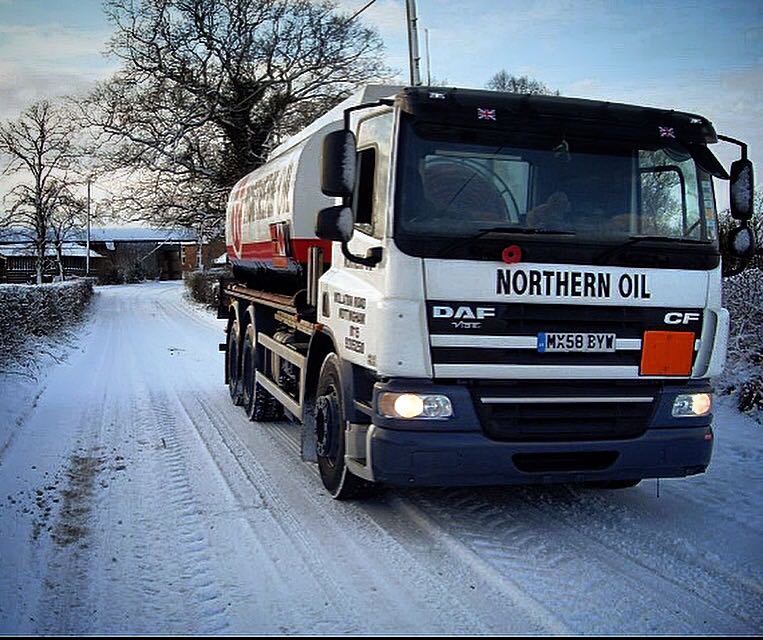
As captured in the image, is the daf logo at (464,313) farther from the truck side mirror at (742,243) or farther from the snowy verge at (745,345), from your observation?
the snowy verge at (745,345)

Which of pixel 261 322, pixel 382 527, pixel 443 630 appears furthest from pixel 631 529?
pixel 261 322

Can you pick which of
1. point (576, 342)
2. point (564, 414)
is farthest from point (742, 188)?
point (564, 414)

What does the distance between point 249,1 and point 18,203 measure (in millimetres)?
25307

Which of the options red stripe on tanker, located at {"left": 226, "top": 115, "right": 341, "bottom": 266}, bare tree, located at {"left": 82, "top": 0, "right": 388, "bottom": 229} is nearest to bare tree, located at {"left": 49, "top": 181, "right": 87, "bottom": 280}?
bare tree, located at {"left": 82, "top": 0, "right": 388, "bottom": 229}

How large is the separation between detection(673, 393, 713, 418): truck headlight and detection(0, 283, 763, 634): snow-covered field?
78cm

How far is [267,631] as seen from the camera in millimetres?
3967

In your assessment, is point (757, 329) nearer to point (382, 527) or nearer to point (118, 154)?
point (382, 527)

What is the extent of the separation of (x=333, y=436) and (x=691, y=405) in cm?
249

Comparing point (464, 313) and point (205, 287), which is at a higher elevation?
point (464, 313)

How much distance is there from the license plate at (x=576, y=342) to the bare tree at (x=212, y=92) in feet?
76.1

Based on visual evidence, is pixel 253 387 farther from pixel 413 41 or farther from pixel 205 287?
pixel 205 287

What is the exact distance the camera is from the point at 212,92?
27969mm

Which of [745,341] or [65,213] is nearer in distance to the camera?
[745,341]

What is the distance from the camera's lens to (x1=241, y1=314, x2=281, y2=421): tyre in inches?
374
